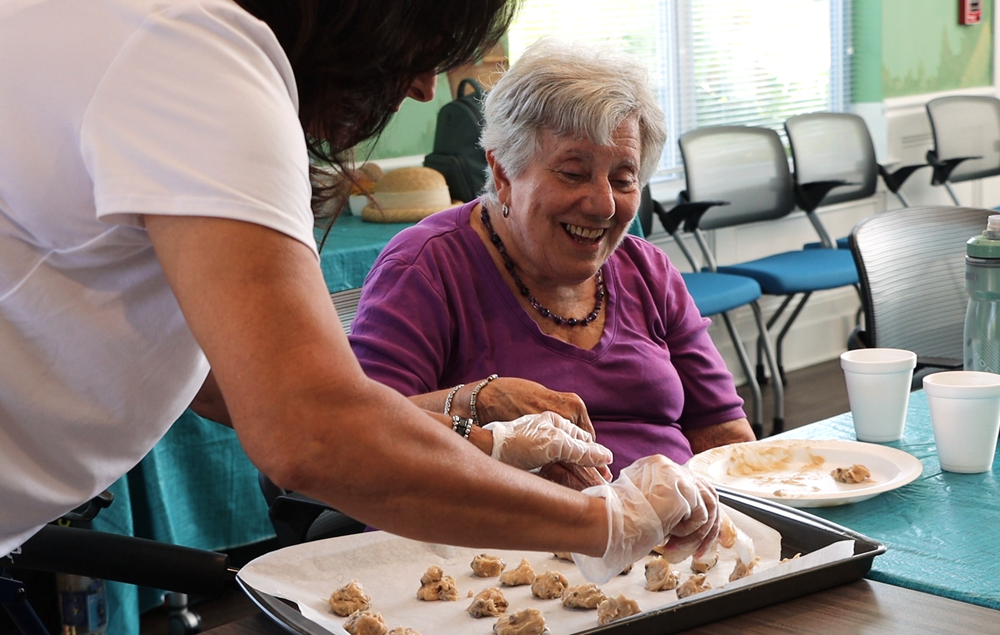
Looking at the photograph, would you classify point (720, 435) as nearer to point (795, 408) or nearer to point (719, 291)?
point (719, 291)

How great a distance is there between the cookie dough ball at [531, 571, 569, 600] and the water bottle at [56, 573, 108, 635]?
1437 millimetres

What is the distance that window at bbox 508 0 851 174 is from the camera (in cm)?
453

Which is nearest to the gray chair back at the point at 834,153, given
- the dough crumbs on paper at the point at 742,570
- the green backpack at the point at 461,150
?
the green backpack at the point at 461,150

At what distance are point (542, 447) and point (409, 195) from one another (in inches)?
80.7

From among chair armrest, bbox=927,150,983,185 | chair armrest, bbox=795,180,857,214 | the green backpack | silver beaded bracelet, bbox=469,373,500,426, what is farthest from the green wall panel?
silver beaded bracelet, bbox=469,373,500,426

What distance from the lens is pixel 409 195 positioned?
10.3 feet

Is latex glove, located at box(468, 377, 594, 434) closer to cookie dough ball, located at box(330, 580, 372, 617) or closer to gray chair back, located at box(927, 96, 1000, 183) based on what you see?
cookie dough ball, located at box(330, 580, 372, 617)

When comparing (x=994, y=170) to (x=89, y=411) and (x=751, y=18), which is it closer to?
(x=751, y=18)

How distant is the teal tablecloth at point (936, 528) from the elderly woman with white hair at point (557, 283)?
39 cm

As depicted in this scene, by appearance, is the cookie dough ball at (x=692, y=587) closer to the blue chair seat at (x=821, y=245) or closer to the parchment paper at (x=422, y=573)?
the parchment paper at (x=422, y=573)

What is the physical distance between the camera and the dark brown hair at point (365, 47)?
79 centimetres

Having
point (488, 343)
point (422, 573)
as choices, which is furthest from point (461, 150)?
point (422, 573)

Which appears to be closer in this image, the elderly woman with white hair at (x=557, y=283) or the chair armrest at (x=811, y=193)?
the elderly woman with white hair at (x=557, y=283)

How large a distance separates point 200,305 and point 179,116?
12 centimetres
